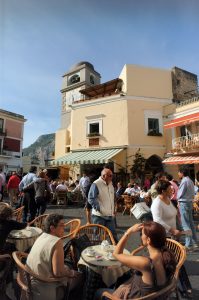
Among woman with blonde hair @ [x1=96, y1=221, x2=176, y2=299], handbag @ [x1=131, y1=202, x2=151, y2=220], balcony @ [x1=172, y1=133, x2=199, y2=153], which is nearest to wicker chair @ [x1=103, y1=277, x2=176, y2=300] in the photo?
woman with blonde hair @ [x1=96, y1=221, x2=176, y2=299]

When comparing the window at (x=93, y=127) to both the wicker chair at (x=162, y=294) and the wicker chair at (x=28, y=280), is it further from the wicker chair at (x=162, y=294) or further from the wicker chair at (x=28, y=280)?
the wicker chair at (x=162, y=294)

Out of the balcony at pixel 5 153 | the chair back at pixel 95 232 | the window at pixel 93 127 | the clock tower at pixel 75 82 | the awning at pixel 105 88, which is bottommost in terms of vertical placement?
the chair back at pixel 95 232

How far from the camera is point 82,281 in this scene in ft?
9.13

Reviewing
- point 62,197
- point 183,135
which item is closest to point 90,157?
point 62,197

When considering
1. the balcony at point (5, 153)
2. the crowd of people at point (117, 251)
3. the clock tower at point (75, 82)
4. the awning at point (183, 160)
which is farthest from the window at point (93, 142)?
the clock tower at point (75, 82)

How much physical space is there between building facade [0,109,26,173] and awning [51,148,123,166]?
14.6 meters

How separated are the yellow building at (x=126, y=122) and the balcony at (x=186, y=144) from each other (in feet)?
3.82

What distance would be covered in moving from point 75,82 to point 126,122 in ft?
85.1

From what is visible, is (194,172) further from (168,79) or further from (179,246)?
(179,246)

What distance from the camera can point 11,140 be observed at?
33062 millimetres

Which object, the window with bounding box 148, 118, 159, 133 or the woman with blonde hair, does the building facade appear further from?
the woman with blonde hair

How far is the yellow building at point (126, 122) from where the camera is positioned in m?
17.7

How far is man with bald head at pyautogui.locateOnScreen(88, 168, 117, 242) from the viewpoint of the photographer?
4652mm

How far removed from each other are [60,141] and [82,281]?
68.3 ft
